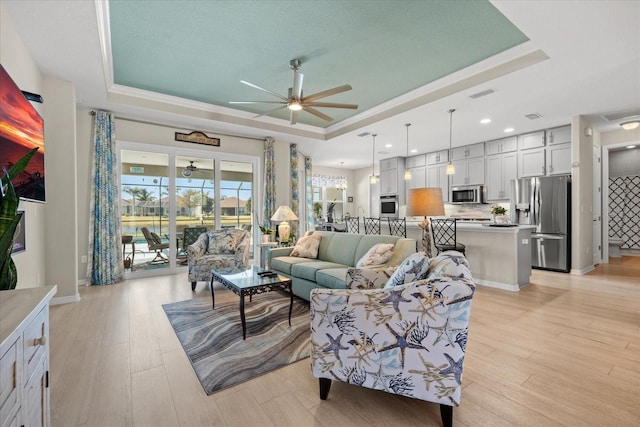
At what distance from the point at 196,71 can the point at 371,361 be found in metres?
3.92

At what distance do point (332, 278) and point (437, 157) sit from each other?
5725mm

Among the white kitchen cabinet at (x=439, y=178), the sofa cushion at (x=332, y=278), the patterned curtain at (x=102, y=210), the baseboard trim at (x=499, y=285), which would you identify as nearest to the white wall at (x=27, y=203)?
the patterned curtain at (x=102, y=210)

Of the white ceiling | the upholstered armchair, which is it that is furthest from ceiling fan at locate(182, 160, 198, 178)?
the upholstered armchair

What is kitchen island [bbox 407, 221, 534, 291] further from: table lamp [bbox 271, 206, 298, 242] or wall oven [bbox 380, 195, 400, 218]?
wall oven [bbox 380, 195, 400, 218]

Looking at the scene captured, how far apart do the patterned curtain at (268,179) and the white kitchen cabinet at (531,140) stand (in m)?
5.14

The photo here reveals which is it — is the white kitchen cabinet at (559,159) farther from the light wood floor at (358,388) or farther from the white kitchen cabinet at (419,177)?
the light wood floor at (358,388)

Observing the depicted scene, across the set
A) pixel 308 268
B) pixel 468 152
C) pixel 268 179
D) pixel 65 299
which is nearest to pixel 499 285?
pixel 308 268

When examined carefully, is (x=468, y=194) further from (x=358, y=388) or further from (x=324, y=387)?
(x=324, y=387)

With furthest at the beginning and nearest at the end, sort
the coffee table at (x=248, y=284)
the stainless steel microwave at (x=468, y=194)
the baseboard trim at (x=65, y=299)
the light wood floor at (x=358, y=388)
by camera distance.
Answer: the stainless steel microwave at (x=468, y=194) < the baseboard trim at (x=65, y=299) < the coffee table at (x=248, y=284) < the light wood floor at (x=358, y=388)

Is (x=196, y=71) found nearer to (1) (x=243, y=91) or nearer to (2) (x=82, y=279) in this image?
(1) (x=243, y=91)

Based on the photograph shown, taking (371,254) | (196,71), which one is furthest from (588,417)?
(196,71)

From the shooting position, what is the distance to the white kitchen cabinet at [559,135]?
17.7 feet

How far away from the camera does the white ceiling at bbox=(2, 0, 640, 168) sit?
2478 millimetres

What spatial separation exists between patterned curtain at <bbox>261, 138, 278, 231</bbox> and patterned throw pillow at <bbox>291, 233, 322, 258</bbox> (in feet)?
6.31
